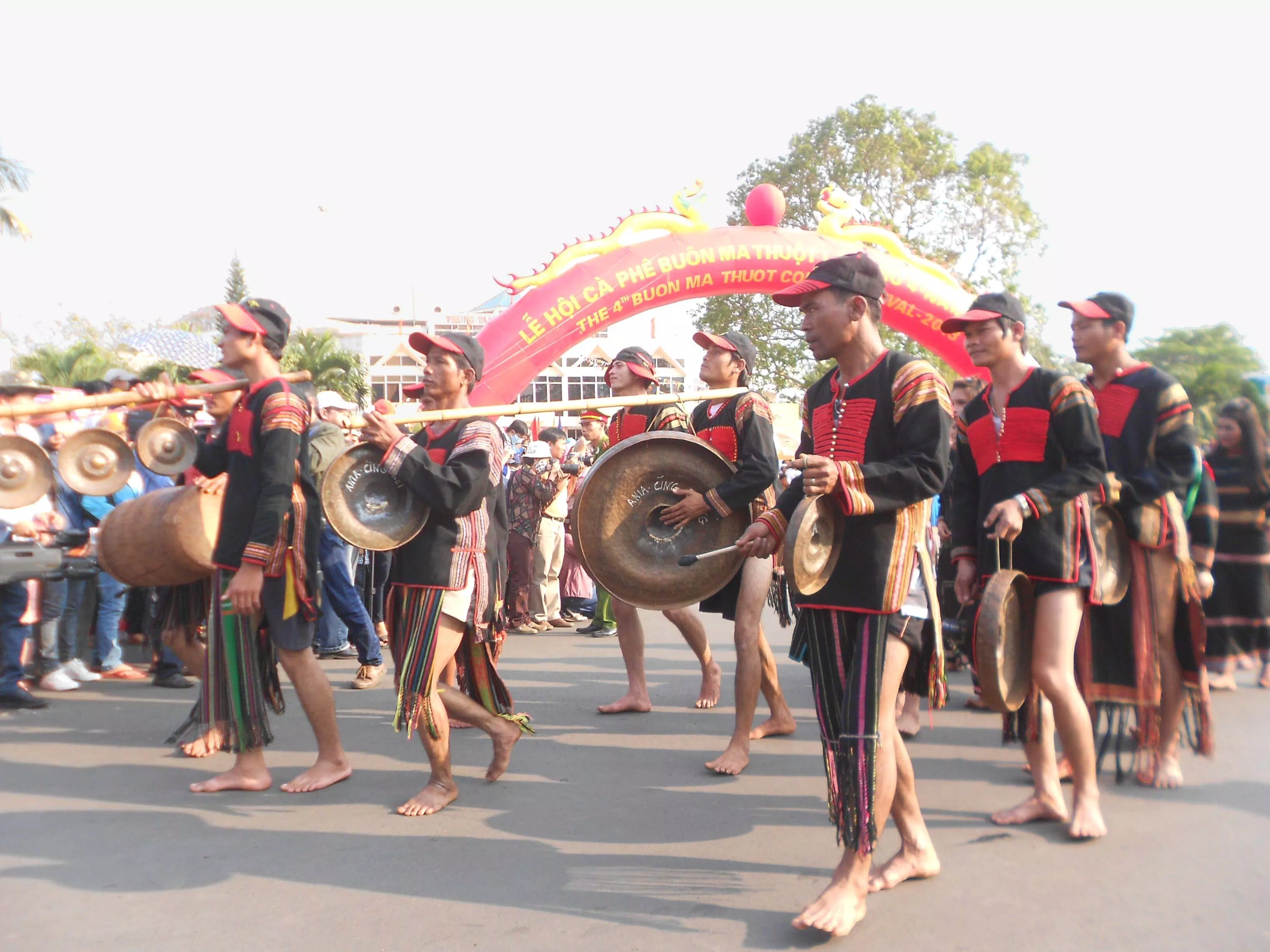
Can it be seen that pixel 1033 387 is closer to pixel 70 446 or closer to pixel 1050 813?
pixel 1050 813

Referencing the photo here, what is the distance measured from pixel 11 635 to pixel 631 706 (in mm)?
3822

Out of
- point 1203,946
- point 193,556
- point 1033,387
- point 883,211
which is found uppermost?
point 883,211

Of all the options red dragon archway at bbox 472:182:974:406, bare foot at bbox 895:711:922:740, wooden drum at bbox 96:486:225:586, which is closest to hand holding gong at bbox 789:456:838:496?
bare foot at bbox 895:711:922:740

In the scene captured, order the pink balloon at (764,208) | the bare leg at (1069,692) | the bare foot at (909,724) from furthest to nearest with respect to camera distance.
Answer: the pink balloon at (764,208) → the bare foot at (909,724) → the bare leg at (1069,692)

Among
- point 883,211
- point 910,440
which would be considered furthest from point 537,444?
point 883,211

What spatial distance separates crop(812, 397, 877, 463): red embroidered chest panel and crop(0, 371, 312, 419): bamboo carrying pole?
8.20ft

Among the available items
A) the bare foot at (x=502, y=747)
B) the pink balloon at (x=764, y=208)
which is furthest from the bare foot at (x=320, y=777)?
the pink balloon at (x=764, y=208)

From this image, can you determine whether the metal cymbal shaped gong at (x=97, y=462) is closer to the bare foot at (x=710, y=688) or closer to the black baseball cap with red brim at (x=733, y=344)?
the black baseball cap with red brim at (x=733, y=344)

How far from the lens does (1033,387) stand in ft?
13.9

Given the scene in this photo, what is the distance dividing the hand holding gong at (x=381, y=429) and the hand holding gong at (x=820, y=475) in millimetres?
1871

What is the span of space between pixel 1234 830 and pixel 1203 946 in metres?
1.31

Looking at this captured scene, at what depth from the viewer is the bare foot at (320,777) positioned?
198 inches

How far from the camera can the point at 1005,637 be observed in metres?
3.97

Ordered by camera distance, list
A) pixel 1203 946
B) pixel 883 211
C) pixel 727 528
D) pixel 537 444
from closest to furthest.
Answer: pixel 1203 946 < pixel 727 528 < pixel 537 444 < pixel 883 211
